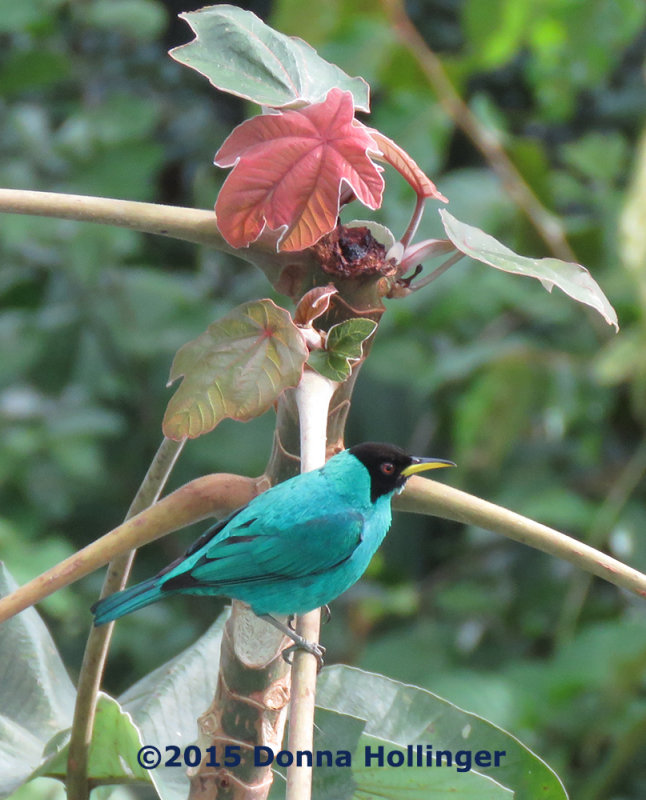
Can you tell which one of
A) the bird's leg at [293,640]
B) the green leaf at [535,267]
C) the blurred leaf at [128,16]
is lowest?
the blurred leaf at [128,16]

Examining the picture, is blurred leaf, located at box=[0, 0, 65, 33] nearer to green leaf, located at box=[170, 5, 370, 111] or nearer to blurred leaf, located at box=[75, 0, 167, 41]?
blurred leaf, located at box=[75, 0, 167, 41]

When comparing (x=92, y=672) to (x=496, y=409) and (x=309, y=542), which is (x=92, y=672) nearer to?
(x=309, y=542)

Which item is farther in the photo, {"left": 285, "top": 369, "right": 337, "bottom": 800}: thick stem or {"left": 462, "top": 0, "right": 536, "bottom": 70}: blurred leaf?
{"left": 462, "top": 0, "right": 536, "bottom": 70}: blurred leaf

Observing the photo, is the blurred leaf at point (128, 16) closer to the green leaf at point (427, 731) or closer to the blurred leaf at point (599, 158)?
the blurred leaf at point (599, 158)

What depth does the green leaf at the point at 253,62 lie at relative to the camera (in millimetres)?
678

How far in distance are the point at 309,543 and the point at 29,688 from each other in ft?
0.88

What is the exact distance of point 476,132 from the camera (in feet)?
6.57

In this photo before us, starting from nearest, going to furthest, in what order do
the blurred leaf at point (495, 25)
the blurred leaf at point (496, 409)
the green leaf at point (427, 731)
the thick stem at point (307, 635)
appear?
the thick stem at point (307, 635)
the green leaf at point (427, 731)
the blurred leaf at point (495, 25)
the blurred leaf at point (496, 409)

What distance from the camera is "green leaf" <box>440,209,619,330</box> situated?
62 cm

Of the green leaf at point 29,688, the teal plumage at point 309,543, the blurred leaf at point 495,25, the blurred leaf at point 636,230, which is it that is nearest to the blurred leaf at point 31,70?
the blurred leaf at point 495,25

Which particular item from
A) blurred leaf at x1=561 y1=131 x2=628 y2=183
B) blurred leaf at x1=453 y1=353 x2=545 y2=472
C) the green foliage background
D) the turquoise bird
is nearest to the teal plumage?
the turquoise bird

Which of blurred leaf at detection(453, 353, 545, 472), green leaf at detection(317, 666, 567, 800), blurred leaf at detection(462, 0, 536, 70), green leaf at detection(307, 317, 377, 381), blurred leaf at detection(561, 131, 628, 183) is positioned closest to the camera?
green leaf at detection(307, 317, 377, 381)

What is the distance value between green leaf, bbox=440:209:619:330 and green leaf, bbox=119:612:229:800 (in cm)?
43

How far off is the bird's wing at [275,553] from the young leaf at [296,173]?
0.25 metres
